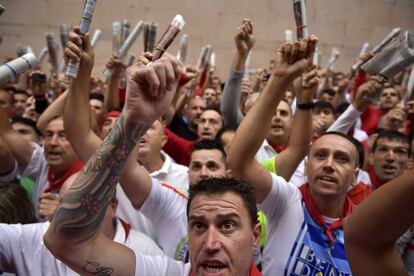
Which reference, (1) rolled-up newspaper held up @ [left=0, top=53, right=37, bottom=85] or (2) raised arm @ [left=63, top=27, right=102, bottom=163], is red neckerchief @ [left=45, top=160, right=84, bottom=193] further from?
(1) rolled-up newspaper held up @ [left=0, top=53, right=37, bottom=85]

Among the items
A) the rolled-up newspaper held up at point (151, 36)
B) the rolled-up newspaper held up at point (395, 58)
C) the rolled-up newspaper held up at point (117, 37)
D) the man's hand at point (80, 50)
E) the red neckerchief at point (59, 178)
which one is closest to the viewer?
the rolled-up newspaper held up at point (395, 58)

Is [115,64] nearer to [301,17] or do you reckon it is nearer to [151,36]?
[151,36]

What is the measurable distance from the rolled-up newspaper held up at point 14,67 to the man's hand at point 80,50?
378 mm

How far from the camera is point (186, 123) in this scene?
16.0 ft

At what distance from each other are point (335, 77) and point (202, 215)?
6.75m

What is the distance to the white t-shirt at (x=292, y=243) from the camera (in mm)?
2037

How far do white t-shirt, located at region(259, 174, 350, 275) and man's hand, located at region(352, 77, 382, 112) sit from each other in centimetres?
116

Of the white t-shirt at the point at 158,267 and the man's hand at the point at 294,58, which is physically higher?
the man's hand at the point at 294,58

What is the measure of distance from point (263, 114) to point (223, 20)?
840cm

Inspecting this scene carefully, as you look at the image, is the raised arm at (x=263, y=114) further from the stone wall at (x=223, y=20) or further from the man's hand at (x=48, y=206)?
the stone wall at (x=223, y=20)

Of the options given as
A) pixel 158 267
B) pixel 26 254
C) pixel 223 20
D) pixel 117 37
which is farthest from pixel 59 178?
pixel 223 20

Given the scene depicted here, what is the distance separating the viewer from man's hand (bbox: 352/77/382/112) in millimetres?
2971

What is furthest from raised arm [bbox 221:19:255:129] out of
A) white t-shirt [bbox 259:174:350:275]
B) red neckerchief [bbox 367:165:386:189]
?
red neckerchief [bbox 367:165:386:189]

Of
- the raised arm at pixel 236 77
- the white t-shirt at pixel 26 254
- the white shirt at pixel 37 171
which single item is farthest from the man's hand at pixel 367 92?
the white shirt at pixel 37 171
